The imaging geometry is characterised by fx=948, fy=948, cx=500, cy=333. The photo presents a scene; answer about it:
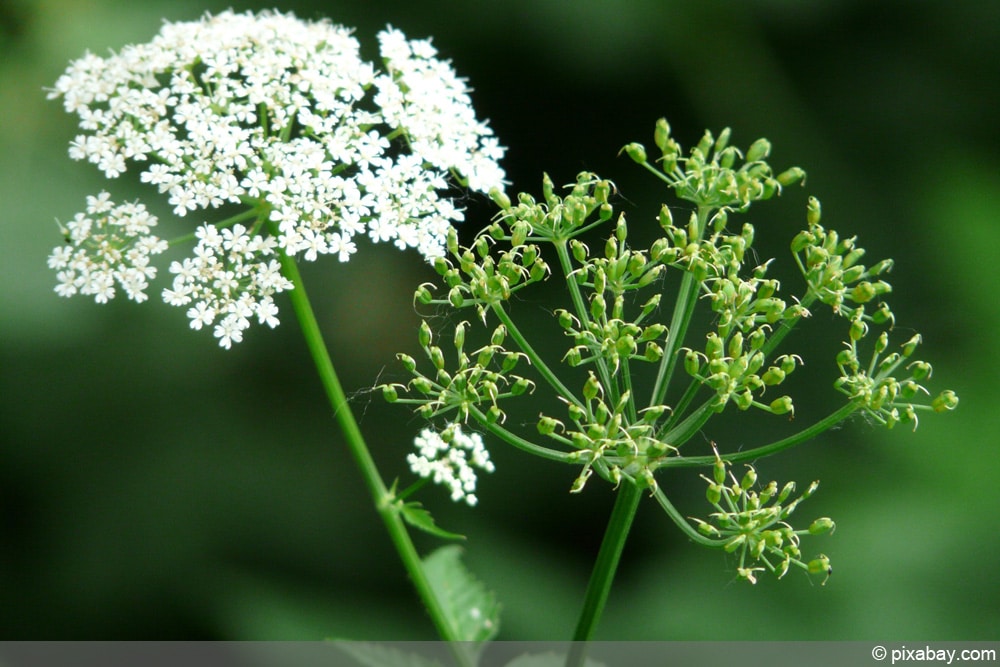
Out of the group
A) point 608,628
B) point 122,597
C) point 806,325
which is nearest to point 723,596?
point 608,628

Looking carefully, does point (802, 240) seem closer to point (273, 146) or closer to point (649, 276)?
point (649, 276)

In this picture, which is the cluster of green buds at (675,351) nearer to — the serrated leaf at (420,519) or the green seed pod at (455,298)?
the green seed pod at (455,298)

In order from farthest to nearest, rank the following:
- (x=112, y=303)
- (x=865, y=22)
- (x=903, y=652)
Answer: (x=865, y=22) → (x=112, y=303) → (x=903, y=652)

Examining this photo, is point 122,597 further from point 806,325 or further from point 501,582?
point 806,325

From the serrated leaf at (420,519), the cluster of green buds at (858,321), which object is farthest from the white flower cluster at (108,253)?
the cluster of green buds at (858,321)

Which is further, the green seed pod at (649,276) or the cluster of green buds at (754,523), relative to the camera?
the green seed pod at (649,276)

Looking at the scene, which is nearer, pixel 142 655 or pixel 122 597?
pixel 142 655

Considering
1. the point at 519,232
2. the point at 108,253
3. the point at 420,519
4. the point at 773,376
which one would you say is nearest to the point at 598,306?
the point at 519,232
